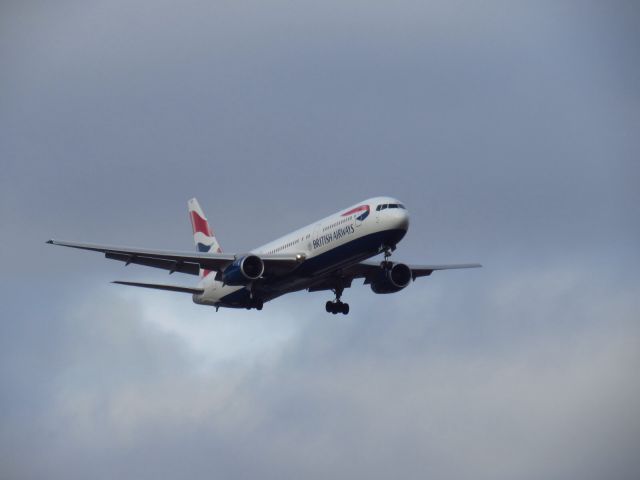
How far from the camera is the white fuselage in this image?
66562 mm

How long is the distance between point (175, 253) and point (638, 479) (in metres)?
51.0

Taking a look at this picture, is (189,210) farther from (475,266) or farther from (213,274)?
(475,266)

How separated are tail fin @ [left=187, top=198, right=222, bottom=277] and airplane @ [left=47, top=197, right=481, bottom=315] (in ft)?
31.2

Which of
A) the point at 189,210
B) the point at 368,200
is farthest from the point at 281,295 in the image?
the point at 189,210

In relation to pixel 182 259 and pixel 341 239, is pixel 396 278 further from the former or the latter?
pixel 182 259

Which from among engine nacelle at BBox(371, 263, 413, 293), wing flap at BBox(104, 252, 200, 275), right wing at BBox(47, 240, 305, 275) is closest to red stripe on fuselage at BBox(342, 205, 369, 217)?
right wing at BBox(47, 240, 305, 275)

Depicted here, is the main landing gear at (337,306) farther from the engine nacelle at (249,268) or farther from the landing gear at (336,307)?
the engine nacelle at (249,268)

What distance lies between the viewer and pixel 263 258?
228 ft

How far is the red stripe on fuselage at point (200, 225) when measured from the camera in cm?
8919

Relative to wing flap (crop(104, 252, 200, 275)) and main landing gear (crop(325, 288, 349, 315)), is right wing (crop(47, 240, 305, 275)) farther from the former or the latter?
main landing gear (crop(325, 288, 349, 315))

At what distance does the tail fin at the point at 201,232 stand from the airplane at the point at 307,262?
9506 mm

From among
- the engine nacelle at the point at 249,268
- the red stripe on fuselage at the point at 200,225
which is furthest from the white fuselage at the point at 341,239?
the red stripe on fuselage at the point at 200,225

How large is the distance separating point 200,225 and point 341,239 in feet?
80.3

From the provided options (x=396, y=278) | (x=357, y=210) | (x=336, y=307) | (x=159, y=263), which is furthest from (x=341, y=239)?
(x=159, y=263)
